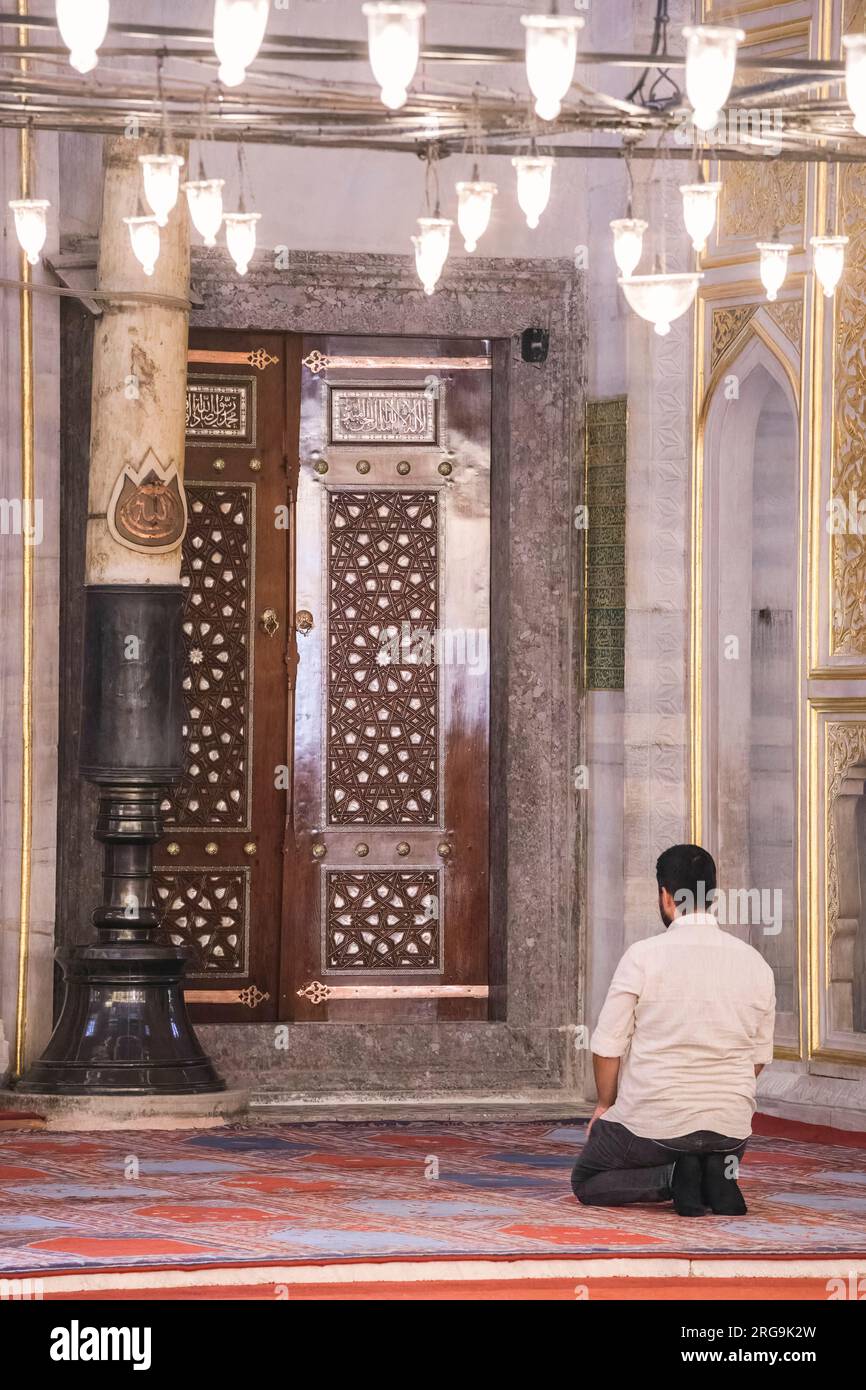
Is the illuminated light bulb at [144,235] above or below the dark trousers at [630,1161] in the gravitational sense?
above

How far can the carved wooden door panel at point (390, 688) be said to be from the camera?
24.6 feet

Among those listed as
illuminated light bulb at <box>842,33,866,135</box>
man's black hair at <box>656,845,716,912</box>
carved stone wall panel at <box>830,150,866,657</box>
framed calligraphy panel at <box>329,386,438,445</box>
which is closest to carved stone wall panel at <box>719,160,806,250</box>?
carved stone wall panel at <box>830,150,866,657</box>

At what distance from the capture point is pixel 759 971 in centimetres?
509

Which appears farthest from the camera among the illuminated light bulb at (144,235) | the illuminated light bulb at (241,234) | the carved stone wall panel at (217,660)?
the carved stone wall panel at (217,660)

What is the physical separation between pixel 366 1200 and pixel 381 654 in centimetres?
266

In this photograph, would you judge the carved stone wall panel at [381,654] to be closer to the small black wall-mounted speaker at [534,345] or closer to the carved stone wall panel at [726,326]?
the small black wall-mounted speaker at [534,345]

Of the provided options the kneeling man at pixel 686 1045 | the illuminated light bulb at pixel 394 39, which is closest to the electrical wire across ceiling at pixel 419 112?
the illuminated light bulb at pixel 394 39

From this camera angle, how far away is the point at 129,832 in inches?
264

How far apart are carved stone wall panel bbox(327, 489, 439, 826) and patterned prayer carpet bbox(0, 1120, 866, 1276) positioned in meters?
1.24

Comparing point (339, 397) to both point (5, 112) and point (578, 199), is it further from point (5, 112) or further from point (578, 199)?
point (5, 112)

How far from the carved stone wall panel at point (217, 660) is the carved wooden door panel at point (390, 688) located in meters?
0.19

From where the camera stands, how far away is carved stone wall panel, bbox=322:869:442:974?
7.52m

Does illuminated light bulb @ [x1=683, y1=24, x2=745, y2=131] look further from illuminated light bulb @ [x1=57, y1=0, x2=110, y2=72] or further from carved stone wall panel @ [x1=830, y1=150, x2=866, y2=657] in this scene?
carved stone wall panel @ [x1=830, y1=150, x2=866, y2=657]

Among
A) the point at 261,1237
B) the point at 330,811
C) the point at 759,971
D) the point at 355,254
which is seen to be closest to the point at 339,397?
the point at 355,254
